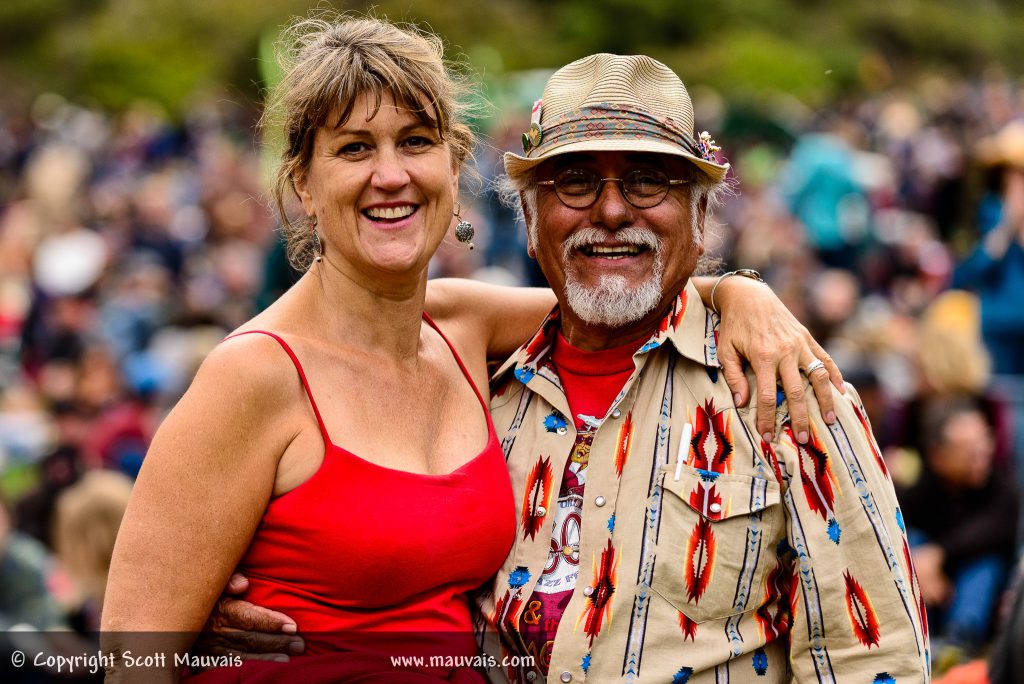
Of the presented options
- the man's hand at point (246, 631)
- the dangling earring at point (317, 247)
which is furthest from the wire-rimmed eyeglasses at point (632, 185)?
the man's hand at point (246, 631)

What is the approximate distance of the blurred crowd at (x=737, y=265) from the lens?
21.0ft

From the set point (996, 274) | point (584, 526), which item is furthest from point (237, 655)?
point (996, 274)

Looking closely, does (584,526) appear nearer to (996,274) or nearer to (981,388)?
(981,388)

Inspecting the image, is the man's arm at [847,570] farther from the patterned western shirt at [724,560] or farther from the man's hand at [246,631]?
the man's hand at [246,631]

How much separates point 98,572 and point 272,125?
3.78 meters

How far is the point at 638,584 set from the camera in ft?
10.4

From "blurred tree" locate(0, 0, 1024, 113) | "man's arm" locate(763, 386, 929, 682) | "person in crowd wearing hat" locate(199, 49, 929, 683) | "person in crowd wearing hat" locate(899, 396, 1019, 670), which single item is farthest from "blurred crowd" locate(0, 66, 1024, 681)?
"blurred tree" locate(0, 0, 1024, 113)

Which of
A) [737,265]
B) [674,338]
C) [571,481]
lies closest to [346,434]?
[571,481]

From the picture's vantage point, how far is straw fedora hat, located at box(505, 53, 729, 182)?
11.0ft

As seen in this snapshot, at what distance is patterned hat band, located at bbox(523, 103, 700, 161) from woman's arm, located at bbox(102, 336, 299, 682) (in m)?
1.06

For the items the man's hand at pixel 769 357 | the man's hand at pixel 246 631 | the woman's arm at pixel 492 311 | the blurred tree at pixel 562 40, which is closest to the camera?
the man's hand at pixel 246 631

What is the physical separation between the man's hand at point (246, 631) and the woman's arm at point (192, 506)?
82 mm

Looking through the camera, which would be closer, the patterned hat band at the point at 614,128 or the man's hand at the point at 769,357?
the man's hand at the point at 769,357

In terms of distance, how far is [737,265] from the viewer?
565 inches
